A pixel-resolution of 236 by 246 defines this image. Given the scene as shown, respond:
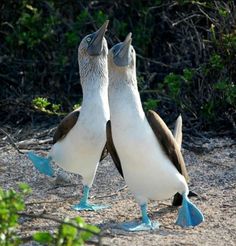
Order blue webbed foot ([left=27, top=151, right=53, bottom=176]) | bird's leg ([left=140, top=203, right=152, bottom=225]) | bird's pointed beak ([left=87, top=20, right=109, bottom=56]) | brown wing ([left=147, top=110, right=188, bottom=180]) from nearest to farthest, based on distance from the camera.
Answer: brown wing ([left=147, top=110, right=188, bottom=180]) → bird's leg ([left=140, top=203, right=152, bottom=225]) → bird's pointed beak ([left=87, top=20, right=109, bottom=56]) → blue webbed foot ([left=27, top=151, right=53, bottom=176])

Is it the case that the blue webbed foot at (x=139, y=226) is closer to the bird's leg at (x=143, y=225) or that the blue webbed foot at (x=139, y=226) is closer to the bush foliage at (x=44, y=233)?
the bird's leg at (x=143, y=225)

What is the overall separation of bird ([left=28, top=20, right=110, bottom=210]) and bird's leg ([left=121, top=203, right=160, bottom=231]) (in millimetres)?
526

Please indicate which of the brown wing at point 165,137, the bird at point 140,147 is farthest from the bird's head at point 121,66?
the brown wing at point 165,137

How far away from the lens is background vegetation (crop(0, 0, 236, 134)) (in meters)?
8.55

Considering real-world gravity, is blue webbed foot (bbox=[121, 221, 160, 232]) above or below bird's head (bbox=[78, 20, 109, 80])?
below

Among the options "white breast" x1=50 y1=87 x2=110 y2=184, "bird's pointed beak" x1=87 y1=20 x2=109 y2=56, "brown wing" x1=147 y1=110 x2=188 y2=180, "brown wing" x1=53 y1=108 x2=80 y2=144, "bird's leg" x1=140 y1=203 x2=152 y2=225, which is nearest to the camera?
"brown wing" x1=147 y1=110 x2=188 y2=180

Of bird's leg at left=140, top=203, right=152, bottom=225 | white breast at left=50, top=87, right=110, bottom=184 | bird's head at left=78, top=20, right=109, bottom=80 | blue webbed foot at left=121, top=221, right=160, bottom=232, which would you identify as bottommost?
blue webbed foot at left=121, top=221, right=160, bottom=232

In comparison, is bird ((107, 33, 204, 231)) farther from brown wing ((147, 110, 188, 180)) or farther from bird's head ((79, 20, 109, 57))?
bird's head ((79, 20, 109, 57))

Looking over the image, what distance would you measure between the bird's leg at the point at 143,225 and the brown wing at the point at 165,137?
0.38 meters

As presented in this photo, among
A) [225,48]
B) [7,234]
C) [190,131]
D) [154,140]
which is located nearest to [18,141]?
[190,131]

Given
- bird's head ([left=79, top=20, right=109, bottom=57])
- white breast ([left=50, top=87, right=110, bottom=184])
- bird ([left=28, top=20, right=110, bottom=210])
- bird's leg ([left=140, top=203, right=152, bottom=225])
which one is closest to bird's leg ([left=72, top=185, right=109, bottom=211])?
bird ([left=28, top=20, right=110, bottom=210])

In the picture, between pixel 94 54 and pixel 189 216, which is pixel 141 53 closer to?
pixel 94 54

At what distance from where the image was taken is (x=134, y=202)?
22.3 ft

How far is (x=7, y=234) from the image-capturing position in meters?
4.50
